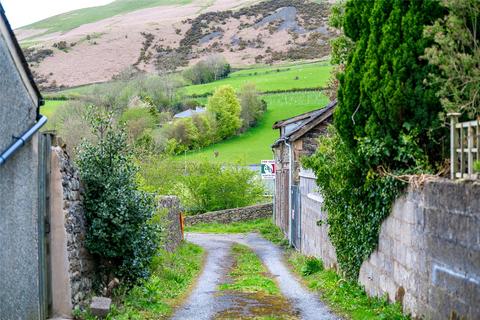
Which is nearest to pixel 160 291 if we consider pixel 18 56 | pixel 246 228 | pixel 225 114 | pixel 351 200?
pixel 351 200

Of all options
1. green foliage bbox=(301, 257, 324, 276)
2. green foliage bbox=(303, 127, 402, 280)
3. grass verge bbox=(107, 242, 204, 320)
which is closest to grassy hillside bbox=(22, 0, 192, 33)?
grass verge bbox=(107, 242, 204, 320)

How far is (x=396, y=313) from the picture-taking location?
448 inches

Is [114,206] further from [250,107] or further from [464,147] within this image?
[250,107]

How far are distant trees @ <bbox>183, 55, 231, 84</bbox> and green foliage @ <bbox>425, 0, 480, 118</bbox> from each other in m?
94.0

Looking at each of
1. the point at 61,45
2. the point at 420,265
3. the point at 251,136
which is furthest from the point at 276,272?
Result: the point at 61,45

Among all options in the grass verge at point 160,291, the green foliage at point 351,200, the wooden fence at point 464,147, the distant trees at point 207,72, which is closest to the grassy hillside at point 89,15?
the distant trees at point 207,72

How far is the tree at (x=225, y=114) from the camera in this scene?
71438 millimetres

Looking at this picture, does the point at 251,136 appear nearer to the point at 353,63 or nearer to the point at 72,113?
the point at 72,113

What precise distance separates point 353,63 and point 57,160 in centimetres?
591

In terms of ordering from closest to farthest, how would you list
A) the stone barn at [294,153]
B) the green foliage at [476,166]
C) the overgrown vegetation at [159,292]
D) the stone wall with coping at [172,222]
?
the green foliage at [476,166]
the overgrown vegetation at [159,292]
the stone wall with coping at [172,222]
the stone barn at [294,153]

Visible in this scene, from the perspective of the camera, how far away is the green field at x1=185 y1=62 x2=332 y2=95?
88.7 metres

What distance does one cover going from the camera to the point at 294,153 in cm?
3216

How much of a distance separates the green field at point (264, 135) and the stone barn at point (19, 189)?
44992mm

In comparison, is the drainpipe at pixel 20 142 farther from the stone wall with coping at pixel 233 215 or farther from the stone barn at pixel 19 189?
the stone wall with coping at pixel 233 215
